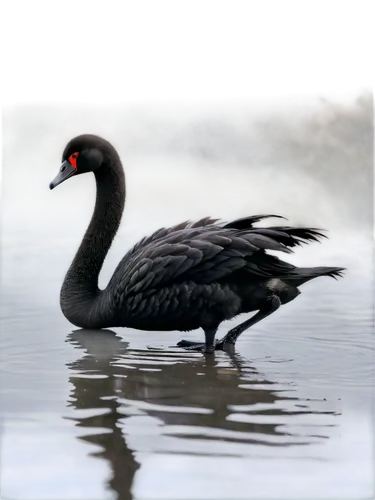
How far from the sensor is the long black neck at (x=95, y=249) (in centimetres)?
386

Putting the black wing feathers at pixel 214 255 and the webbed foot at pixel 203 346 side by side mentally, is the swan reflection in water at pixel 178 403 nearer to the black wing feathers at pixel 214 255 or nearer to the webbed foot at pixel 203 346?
the webbed foot at pixel 203 346

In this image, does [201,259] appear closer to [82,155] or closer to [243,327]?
[243,327]


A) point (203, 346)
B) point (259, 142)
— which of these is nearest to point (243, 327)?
point (203, 346)

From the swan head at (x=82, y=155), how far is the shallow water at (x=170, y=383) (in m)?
0.55

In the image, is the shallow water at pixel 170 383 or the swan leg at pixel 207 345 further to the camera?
the swan leg at pixel 207 345

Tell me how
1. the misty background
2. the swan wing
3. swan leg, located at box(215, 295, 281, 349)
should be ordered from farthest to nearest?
1. the misty background
2. swan leg, located at box(215, 295, 281, 349)
3. the swan wing

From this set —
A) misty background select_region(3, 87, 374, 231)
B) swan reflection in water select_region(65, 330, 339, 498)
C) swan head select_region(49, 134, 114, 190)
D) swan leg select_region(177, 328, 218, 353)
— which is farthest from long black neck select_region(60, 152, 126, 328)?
misty background select_region(3, 87, 374, 231)

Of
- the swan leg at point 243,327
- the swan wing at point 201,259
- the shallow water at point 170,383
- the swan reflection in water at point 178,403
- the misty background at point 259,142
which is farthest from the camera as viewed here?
the misty background at point 259,142

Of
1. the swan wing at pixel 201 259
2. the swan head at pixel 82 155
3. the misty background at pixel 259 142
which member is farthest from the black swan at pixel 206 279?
the misty background at pixel 259 142

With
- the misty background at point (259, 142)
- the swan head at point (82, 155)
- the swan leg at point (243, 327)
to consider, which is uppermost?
the misty background at point (259, 142)

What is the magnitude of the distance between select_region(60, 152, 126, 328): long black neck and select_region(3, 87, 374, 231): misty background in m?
0.78

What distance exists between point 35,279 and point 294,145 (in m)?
1.37

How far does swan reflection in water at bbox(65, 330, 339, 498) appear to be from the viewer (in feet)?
7.89

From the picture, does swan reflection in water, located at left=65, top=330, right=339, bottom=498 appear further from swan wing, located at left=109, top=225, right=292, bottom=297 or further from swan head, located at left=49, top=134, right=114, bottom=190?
swan head, located at left=49, top=134, right=114, bottom=190
